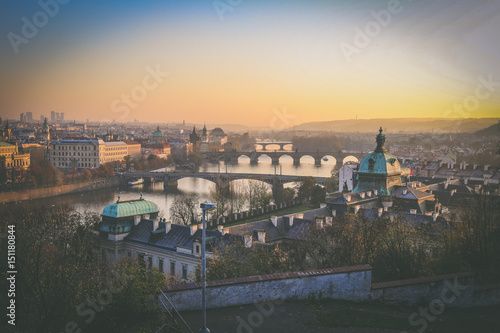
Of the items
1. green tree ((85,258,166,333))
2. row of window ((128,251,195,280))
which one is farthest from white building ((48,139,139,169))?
green tree ((85,258,166,333))

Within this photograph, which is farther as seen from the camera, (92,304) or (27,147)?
(27,147)

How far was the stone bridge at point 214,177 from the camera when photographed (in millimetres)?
56575

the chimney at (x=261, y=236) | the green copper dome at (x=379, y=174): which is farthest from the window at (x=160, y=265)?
the green copper dome at (x=379, y=174)

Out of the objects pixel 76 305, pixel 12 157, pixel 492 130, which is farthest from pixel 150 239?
pixel 492 130

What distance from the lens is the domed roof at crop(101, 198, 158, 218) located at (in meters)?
23.1

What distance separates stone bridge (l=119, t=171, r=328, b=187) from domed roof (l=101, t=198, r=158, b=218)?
2804 centimetres

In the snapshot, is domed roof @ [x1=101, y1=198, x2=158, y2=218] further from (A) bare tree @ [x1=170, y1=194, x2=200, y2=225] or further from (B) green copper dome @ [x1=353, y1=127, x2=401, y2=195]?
(B) green copper dome @ [x1=353, y1=127, x2=401, y2=195]

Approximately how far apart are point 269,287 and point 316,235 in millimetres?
7088

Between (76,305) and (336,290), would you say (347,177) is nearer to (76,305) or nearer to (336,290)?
(336,290)

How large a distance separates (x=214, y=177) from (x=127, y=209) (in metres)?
37.3

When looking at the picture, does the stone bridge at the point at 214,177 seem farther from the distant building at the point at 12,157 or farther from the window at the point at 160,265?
the window at the point at 160,265

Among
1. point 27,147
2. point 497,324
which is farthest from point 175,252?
point 27,147

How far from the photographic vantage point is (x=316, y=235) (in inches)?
623

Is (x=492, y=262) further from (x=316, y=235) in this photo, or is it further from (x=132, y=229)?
(x=132, y=229)
